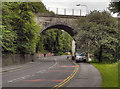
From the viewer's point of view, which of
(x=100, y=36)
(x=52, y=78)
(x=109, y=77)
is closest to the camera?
(x=109, y=77)

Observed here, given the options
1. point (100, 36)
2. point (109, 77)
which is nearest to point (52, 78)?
point (109, 77)

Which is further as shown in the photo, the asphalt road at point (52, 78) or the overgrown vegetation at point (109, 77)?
the asphalt road at point (52, 78)

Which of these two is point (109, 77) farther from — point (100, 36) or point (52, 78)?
point (100, 36)

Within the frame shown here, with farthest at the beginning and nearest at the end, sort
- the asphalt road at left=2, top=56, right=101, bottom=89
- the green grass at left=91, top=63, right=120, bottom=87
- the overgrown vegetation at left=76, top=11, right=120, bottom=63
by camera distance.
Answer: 1. the overgrown vegetation at left=76, top=11, right=120, bottom=63
2. the asphalt road at left=2, top=56, right=101, bottom=89
3. the green grass at left=91, top=63, right=120, bottom=87

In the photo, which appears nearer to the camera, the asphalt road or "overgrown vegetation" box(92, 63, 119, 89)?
"overgrown vegetation" box(92, 63, 119, 89)

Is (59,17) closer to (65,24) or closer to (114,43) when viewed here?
(65,24)

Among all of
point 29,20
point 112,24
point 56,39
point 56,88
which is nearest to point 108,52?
point 112,24

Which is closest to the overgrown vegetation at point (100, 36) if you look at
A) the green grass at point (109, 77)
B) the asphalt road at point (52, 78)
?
the asphalt road at point (52, 78)

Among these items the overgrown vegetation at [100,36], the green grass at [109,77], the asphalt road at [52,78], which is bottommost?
the asphalt road at [52,78]

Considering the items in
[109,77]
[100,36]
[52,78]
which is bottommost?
[52,78]

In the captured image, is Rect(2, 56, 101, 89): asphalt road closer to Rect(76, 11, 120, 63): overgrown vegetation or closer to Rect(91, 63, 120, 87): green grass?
Rect(91, 63, 120, 87): green grass

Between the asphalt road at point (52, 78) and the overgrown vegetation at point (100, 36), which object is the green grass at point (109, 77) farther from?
the overgrown vegetation at point (100, 36)

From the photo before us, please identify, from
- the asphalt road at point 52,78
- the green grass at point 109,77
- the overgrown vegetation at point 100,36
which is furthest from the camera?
the overgrown vegetation at point 100,36

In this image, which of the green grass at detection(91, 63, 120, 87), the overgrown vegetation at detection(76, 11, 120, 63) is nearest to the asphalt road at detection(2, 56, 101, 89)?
the green grass at detection(91, 63, 120, 87)
